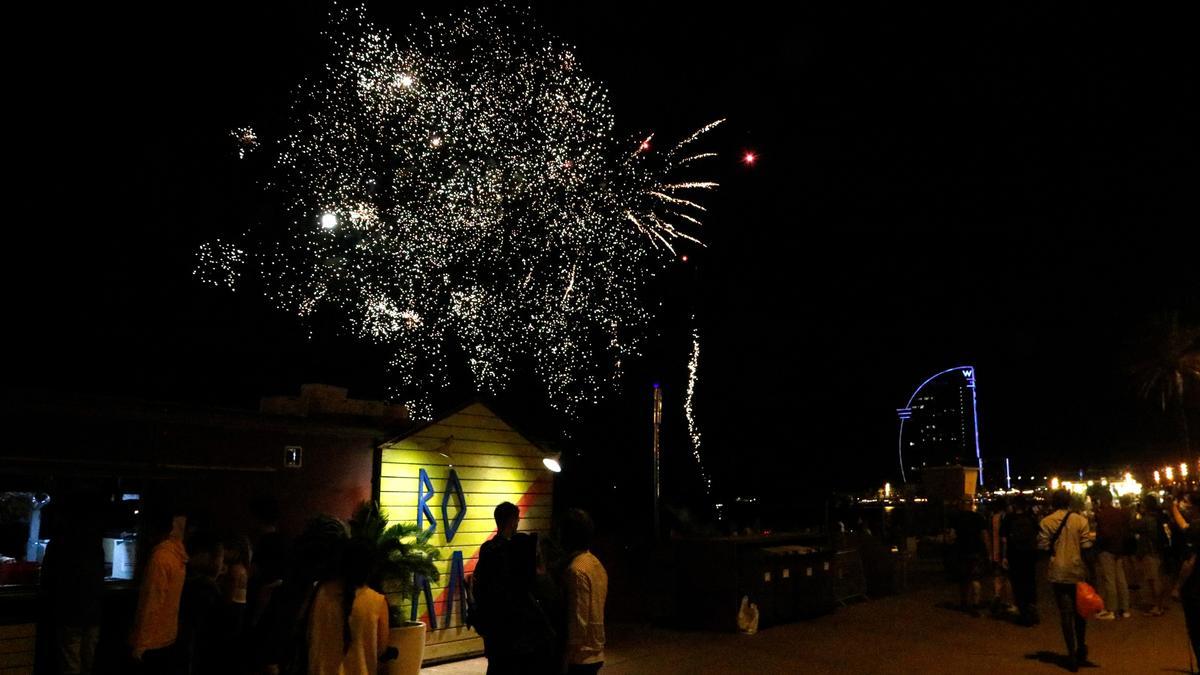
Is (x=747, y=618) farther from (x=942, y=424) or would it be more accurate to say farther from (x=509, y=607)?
(x=942, y=424)

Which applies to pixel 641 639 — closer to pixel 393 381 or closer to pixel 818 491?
pixel 393 381

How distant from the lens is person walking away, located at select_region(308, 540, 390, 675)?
4.72m

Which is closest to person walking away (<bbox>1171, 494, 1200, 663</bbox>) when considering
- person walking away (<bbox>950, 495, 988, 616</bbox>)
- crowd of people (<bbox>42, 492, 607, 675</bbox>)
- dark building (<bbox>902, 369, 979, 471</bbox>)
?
crowd of people (<bbox>42, 492, 607, 675</bbox>)

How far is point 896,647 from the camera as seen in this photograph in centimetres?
1133

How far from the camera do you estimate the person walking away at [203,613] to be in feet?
21.9

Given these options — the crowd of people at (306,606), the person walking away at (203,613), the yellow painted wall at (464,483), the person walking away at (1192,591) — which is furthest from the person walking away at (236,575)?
the person walking away at (1192,591)

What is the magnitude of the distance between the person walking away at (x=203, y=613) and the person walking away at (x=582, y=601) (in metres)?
2.70

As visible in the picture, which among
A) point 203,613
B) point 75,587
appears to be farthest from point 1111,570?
point 75,587

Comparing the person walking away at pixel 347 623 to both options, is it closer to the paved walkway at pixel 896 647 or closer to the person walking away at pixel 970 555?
the paved walkway at pixel 896 647

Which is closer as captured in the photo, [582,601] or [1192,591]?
[582,601]

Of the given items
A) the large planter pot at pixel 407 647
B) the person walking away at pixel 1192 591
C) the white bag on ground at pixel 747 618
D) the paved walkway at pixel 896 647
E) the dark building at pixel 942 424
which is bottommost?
the paved walkway at pixel 896 647

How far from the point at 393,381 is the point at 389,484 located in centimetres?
2085

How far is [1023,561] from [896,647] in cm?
319

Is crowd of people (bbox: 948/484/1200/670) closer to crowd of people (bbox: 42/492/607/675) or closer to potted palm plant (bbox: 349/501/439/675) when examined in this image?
potted palm plant (bbox: 349/501/439/675)
